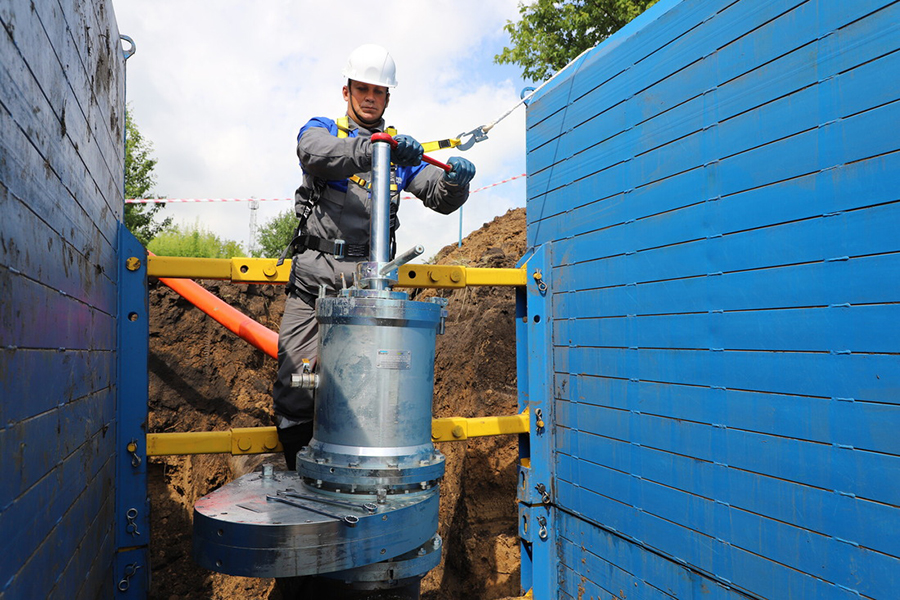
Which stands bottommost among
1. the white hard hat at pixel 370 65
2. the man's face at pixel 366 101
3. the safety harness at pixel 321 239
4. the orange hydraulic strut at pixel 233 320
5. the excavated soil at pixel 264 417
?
the excavated soil at pixel 264 417

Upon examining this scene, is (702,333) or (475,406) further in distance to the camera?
(475,406)

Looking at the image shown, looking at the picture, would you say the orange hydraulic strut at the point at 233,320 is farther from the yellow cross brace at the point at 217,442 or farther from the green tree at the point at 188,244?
the green tree at the point at 188,244

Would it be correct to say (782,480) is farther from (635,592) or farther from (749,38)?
(749,38)

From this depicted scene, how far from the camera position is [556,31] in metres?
14.3

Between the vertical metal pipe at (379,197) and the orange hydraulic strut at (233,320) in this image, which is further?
the orange hydraulic strut at (233,320)

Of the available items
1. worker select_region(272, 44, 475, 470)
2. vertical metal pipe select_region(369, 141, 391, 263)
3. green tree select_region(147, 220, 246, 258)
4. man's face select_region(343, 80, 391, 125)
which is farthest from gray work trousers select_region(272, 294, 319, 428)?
green tree select_region(147, 220, 246, 258)

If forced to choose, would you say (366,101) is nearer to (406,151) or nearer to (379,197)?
(406,151)

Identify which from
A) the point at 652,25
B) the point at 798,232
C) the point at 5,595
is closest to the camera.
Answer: the point at 5,595

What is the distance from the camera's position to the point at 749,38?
7.06 ft

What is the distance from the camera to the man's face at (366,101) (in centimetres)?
305

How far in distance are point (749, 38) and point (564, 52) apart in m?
12.8

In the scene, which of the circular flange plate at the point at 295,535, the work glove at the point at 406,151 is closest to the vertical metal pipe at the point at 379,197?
the work glove at the point at 406,151

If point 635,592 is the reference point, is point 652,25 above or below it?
above

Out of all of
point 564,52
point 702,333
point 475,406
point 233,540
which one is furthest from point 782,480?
point 564,52
